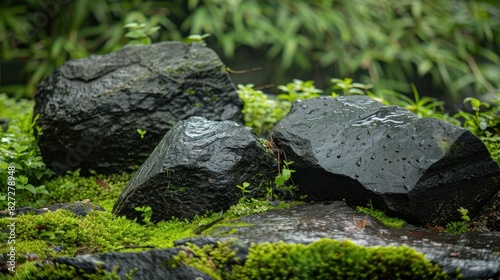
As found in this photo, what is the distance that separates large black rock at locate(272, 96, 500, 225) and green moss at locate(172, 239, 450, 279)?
0.62 meters

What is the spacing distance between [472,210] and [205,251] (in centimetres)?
150

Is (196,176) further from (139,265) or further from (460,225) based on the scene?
(460,225)

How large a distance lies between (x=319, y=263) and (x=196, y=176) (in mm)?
1012

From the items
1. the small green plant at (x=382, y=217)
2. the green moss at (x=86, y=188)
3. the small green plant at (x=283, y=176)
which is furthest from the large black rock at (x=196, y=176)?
the small green plant at (x=382, y=217)

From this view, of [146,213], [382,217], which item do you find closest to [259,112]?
[146,213]

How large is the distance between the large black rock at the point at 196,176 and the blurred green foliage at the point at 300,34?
410cm

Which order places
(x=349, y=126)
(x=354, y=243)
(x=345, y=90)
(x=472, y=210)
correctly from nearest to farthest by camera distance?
(x=354, y=243) → (x=472, y=210) → (x=349, y=126) → (x=345, y=90)

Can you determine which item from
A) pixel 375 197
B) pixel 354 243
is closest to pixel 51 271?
pixel 354 243

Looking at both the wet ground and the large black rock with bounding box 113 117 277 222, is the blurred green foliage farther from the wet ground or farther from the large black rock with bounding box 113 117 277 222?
the wet ground

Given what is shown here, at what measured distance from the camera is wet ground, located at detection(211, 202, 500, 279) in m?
2.28

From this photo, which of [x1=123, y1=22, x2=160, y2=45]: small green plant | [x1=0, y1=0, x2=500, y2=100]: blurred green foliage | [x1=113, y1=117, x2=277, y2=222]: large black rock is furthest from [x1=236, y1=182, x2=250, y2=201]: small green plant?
[x1=0, y1=0, x2=500, y2=100]: blurred green foliage

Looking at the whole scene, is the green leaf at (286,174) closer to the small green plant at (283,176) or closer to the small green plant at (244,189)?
the small green plant at (283,176)

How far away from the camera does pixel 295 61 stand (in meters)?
7.73

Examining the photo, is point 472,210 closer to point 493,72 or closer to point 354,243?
point 354,243
